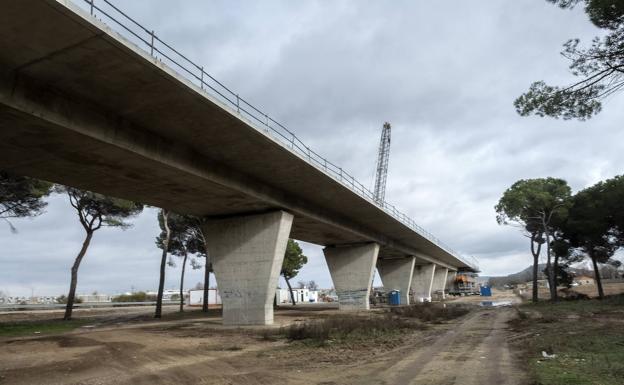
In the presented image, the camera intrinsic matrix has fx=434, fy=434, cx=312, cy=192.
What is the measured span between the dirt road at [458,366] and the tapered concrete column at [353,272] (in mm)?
27803

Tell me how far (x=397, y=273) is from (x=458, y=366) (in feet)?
168

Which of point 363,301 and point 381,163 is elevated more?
point 381,163

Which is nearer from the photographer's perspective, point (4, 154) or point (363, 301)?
point (4, 154)

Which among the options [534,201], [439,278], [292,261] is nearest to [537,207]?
[534,201]

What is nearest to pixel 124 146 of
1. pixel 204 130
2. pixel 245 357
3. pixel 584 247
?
pixel 204 130

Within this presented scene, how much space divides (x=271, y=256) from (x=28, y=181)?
1565 centimetres

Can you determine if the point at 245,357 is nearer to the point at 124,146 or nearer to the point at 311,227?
the point at 124,146

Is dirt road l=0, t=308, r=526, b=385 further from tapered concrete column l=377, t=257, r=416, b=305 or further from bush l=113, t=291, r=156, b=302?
bush l=113, t=291, r=156, b=302

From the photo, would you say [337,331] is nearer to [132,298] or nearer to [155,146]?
[155,146]

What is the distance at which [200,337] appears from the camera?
19297 mm

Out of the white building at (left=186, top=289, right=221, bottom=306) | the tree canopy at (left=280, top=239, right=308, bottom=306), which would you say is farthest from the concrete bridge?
the white building at (left=186, top=289, right=221, bottom=306)

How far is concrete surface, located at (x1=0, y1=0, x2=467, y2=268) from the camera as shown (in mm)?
10602

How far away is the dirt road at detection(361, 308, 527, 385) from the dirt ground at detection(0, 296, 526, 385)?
0.02 meters

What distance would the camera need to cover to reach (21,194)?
88.4 feet
